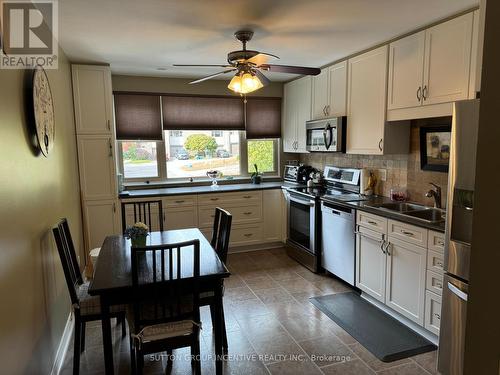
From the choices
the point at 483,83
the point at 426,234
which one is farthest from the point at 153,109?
the point at 483,83

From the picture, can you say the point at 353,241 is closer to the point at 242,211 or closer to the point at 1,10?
the point at 242,211

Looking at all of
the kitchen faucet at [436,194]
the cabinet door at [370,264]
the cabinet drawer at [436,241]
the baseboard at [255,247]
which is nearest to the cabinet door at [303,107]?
the baseboard at [255,247]

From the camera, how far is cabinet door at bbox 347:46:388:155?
328 cm

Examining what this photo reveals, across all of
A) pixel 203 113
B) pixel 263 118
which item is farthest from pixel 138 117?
pixel 263 118

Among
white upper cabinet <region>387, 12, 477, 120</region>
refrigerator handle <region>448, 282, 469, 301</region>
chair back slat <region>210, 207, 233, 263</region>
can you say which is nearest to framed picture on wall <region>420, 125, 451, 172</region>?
white upper cabinet <region>387, 12, 477, 120</region>

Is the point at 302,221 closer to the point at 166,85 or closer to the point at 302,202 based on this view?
the point at 302,202

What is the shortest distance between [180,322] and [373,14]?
2.49m

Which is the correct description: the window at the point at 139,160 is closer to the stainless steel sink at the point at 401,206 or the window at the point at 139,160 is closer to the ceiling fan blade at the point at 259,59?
the ceiling fan blade at the point at 259,59

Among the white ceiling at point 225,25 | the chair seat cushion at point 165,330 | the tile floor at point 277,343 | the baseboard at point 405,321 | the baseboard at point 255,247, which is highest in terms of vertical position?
the white ceiling at point 225,25

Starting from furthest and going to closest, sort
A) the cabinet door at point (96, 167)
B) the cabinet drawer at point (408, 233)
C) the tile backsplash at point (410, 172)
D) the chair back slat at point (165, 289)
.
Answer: the cabinet door at point (96, 167) < the tile backsplash at point (410, 172) < the cabinet drawer at point (408, 233) < the chair back slat at point (165, 289)

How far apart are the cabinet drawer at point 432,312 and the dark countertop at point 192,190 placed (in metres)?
2.63

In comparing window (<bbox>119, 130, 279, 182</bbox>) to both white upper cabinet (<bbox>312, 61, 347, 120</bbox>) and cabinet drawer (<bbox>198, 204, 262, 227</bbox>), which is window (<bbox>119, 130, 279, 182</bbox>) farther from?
white upper cabinet (<bbox>312, 61, 347, 120</bbox>)

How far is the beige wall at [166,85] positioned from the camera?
4527 millimetres

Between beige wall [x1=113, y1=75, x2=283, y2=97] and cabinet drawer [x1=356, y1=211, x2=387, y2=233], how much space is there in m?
2.72
